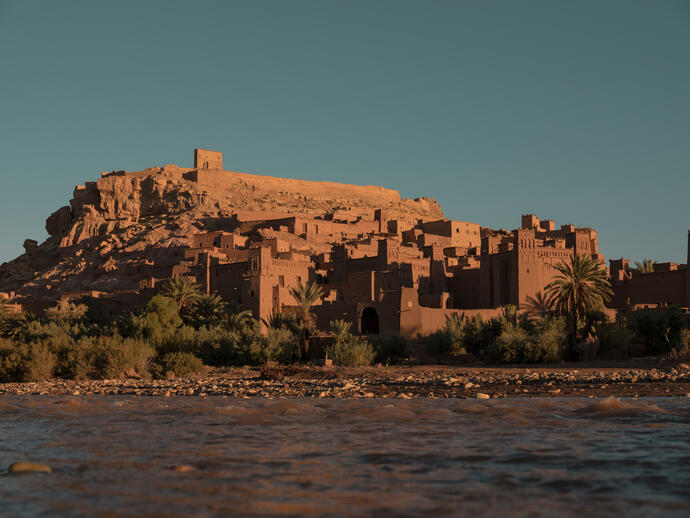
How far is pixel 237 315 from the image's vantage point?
37.9 m

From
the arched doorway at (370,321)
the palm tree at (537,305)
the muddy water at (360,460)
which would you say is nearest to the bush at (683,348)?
the palm tree at (537,305)

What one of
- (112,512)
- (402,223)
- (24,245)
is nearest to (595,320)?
(112,512)

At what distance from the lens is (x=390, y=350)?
104ft

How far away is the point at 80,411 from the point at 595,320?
24.1 m

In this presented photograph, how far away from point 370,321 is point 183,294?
11096mm

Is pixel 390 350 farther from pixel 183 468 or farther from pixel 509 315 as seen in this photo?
pixel 183 468

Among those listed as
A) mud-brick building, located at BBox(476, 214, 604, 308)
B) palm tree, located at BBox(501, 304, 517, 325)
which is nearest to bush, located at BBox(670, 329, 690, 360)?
palm tree, located at BBox(501, 304, 517, 325)

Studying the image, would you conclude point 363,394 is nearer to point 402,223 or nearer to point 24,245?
point 402,223

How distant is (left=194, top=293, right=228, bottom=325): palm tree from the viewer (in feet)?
132

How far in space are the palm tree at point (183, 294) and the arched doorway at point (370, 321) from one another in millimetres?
10379

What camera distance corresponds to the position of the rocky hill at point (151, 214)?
69125mm

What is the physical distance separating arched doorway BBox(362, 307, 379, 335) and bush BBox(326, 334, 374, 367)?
652 centimetres

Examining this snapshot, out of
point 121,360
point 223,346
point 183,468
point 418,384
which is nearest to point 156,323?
point 223,346

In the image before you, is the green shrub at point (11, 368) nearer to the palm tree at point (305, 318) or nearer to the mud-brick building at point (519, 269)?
the palm tree at point (305, 318)
